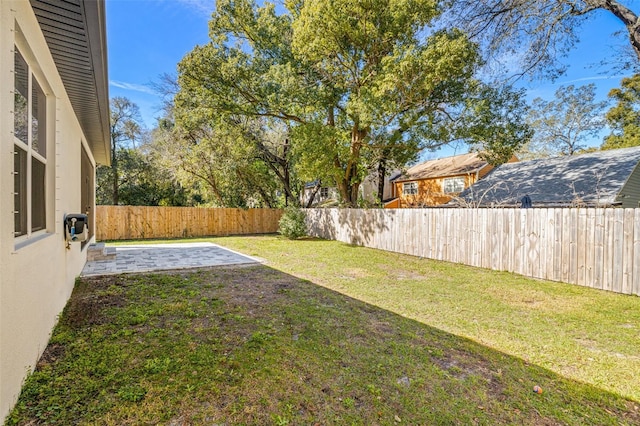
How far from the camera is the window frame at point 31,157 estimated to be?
2221 millimetres

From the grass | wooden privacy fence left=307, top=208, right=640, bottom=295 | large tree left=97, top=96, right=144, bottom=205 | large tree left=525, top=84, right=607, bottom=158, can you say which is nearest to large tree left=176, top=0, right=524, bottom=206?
wooden privacy fence left=307, top=208, right=640, bottom=295

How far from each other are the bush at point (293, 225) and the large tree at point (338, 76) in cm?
189

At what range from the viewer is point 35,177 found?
8.97 ft

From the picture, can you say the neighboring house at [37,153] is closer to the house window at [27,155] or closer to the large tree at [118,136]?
the house window at [27,155]

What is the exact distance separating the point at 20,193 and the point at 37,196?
663 millimetres

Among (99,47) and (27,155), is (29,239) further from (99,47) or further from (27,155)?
(99,47)

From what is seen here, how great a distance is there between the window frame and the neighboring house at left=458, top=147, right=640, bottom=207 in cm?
983

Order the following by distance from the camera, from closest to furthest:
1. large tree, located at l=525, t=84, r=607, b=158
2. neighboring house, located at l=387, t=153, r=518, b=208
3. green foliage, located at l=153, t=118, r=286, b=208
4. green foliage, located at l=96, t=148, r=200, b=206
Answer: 1. green foliage, located at l=153, t=118, r=286, b=208
2. green foliage, located at l=96, t=148, r=200, b=206
3. neighboring house, located at l=387, t=153, r=518, b=208
4. large tree, located at l=525, t=84, r=607, b=158

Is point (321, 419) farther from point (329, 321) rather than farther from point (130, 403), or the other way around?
point (329, 321)

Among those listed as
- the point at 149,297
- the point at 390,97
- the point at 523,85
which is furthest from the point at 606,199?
the point at 149,297

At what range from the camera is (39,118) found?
3027 mm

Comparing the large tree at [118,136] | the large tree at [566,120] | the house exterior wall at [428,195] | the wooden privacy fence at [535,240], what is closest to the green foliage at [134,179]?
the large tree at [118,136]

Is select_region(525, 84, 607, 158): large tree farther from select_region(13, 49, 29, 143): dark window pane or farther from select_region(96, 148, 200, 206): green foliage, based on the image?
select_region(13, 49, 29, 143): dark window pane

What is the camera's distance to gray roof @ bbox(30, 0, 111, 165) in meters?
2.38
